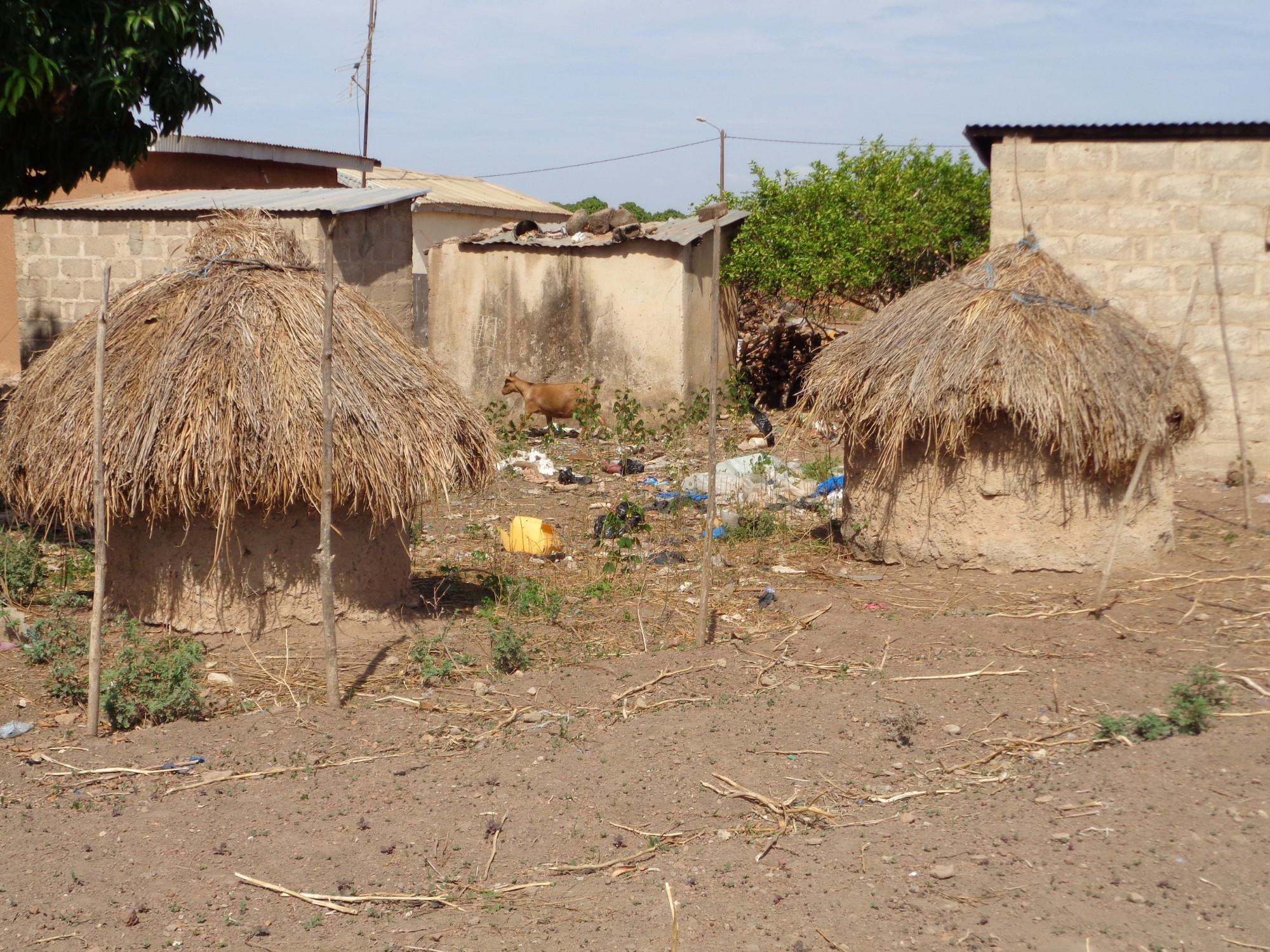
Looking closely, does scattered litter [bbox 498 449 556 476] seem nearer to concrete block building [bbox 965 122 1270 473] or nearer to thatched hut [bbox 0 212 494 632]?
concrete block building [bbox 965 122 1270 473]

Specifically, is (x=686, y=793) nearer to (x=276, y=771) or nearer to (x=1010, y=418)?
(x=276, y=771)

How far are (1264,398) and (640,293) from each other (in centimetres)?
627

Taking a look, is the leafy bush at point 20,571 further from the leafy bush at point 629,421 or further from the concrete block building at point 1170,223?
the concrete block building at point 1170,223

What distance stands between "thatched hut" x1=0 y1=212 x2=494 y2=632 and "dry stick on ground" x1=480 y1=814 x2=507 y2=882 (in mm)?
1961

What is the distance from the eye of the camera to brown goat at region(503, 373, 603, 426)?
12875 mm

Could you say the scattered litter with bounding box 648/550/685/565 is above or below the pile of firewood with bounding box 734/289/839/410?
below

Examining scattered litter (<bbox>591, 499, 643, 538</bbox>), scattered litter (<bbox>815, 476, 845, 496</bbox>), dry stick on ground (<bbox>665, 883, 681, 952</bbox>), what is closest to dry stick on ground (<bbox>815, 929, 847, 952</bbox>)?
dry stick on ground (<bbox>665, 883, 681, 952</bbox>)

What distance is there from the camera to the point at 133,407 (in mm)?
5367

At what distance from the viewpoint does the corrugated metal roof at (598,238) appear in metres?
12.8

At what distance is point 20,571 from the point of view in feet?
21.7

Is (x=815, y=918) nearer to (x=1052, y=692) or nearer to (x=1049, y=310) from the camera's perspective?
(x=1052, y=692)

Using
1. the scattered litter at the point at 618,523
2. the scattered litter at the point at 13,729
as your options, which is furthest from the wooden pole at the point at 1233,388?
the scattered litter at the point at 13,729

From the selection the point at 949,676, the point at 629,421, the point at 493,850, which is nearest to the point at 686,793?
the point at 493,850

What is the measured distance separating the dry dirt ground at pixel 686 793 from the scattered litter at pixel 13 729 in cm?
13
